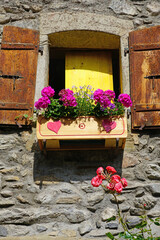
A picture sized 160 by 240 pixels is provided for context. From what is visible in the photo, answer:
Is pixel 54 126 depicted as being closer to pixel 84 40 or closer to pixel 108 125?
pixel 108 125

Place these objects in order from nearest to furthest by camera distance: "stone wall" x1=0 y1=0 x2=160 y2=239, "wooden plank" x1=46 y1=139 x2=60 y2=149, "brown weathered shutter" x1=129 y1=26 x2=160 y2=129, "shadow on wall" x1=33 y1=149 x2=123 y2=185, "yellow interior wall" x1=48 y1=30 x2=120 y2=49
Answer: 1. "stone wall" x1=0 y1=0 x2=160 y2=239
2. "wooden plank" x1=46 y1=139 x2=60 y2=149
3. "shadow on wall" x1=33 y1=149 x2=123 y2=185
4. "brown weathered shutter" x1=129 y1=26 x2=160 y2=129
5. "yellow interior wall" x1=48 y1=30 x2=120 y2=49

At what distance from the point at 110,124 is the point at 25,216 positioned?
1.28 m

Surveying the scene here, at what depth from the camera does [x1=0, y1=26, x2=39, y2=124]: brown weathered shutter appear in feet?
12.9

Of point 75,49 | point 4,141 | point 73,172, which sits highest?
point 75,49

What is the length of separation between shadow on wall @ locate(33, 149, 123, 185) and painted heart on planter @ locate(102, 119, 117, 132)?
377 mm

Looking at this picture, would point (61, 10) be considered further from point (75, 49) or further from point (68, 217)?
point (68, 217)

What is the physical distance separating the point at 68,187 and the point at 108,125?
783 mm

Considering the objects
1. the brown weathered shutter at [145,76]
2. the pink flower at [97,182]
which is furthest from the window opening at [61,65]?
the pink flower at [97,182]

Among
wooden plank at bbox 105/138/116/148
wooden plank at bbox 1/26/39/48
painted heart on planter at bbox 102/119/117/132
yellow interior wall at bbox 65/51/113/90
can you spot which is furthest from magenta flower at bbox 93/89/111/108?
wooden plank at bbox 1/26/39/48

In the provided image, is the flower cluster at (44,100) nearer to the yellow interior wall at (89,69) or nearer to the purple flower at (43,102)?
the purple flower at (43,102)

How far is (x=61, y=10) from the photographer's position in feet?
14.9

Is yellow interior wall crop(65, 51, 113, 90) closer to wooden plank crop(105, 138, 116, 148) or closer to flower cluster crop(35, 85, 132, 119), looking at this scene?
flower cluster crop(35, 85, 132, 119)

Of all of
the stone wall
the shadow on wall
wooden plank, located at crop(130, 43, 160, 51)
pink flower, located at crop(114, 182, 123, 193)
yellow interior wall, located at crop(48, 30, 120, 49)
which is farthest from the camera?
yellow interior wall, located at crop(48, 30, 120, 49)

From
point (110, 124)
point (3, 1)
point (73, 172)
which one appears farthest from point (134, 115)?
point (3, 1)
